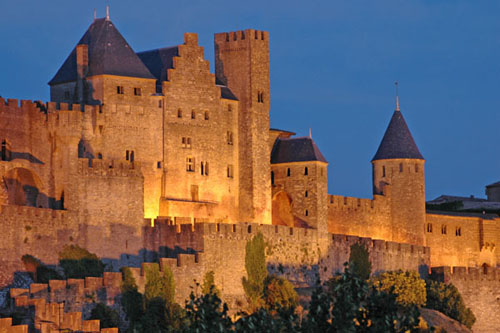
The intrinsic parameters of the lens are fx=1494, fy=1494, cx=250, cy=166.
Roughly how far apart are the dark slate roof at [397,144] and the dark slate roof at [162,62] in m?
13.3

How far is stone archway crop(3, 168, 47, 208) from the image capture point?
77000 millimetres

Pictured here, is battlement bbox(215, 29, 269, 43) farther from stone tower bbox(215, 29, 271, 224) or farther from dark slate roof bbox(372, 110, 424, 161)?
dark slate roof bbox(372, 110, 424, 161)

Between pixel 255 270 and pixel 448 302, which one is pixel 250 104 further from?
pixel 448 302

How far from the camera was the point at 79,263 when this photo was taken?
73.8m

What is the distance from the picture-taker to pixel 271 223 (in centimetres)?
8662

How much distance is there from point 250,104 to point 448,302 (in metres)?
15.9

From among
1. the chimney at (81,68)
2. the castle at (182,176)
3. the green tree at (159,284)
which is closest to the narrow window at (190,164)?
the castle at (182,176)

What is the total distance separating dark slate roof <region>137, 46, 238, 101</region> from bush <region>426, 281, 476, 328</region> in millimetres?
15668

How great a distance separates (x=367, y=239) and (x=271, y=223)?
5627mm

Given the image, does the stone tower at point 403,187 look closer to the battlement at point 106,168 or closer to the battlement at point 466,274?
the battlement at point 466,274

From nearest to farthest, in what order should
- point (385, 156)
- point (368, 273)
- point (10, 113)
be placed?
point (10, 113) → point (368, 273) → point (385, 156)

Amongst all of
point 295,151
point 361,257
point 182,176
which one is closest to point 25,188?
point 182,176

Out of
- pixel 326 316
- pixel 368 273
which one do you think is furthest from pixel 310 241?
pixel 326 316

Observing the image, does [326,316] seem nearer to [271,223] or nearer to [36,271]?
[36,271]
